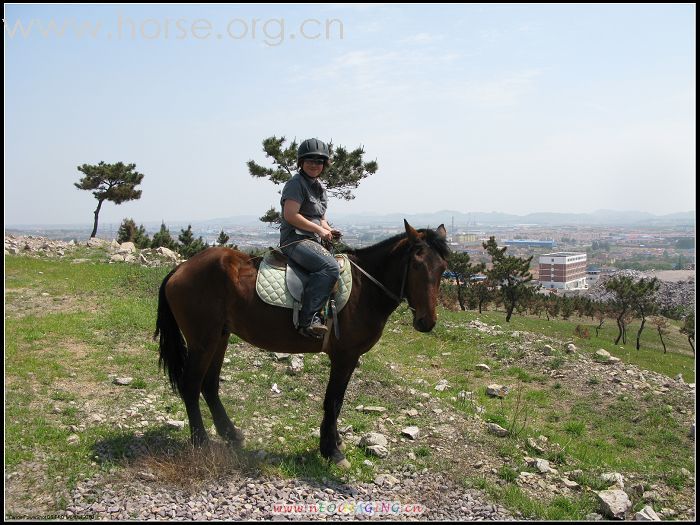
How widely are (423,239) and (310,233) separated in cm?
120

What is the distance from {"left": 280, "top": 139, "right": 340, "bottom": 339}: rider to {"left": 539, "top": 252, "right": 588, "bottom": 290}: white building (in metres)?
60.8

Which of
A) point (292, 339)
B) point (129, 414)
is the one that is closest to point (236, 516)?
point (292, 339)

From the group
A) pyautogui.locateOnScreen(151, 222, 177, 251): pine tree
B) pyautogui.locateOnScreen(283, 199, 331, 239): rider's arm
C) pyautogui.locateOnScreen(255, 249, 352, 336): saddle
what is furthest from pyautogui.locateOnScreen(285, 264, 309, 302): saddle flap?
pyautogui.locateOnScreen(151, 222, 177, 251): pine tree

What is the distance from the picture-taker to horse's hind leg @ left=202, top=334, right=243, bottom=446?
5.50 meters

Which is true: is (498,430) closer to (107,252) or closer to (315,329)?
(315,329)

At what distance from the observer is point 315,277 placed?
16.1ft

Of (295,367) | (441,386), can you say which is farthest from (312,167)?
(441,386)

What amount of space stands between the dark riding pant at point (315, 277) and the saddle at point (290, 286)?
0.10 meters

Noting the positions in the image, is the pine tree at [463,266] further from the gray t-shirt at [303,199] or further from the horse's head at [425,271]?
the horse's head at [425,271]

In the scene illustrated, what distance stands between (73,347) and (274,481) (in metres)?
5.73

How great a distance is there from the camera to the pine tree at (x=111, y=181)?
101 ft

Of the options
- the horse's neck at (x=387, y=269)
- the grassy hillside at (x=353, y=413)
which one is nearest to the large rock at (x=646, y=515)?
the grassy hillside at (x=353, y=413)

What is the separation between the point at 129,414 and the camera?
236 inches

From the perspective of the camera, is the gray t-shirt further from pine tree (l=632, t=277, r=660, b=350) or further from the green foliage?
pine tree (l=632, t=277, r=660, b=350)
